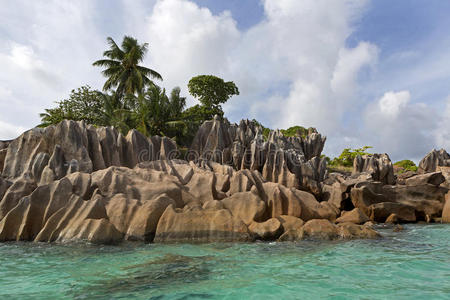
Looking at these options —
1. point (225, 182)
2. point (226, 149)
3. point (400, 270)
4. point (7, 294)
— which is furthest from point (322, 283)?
point (226, 149)

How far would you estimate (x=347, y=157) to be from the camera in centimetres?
4719

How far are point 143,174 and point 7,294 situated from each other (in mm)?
9134

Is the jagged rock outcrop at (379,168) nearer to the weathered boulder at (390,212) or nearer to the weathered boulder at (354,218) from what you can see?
the weathered boulder at (390,212)

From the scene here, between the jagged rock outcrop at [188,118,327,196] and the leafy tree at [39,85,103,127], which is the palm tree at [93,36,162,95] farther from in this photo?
the jagged rock outcrop at [188,118,327,196]

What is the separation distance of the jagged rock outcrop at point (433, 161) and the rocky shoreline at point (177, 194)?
26.9 ft

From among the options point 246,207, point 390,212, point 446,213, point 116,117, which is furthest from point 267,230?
point 116,117

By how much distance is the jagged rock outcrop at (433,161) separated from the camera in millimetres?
32250

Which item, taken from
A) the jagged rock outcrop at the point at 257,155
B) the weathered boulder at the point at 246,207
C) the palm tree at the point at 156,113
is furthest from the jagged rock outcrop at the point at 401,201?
the palm tree at the point at 156,113

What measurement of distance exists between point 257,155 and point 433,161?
66.9ft

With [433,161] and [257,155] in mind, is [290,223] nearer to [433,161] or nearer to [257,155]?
[257,155]

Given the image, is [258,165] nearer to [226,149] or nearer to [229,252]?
[226,149]

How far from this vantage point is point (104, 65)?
4131cm

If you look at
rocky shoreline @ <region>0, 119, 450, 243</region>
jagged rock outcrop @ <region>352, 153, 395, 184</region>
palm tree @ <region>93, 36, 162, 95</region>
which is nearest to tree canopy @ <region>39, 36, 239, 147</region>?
palm tree @ <region>93, 36, 162, 95</region>

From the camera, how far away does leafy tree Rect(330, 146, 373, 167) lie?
1840 inches
